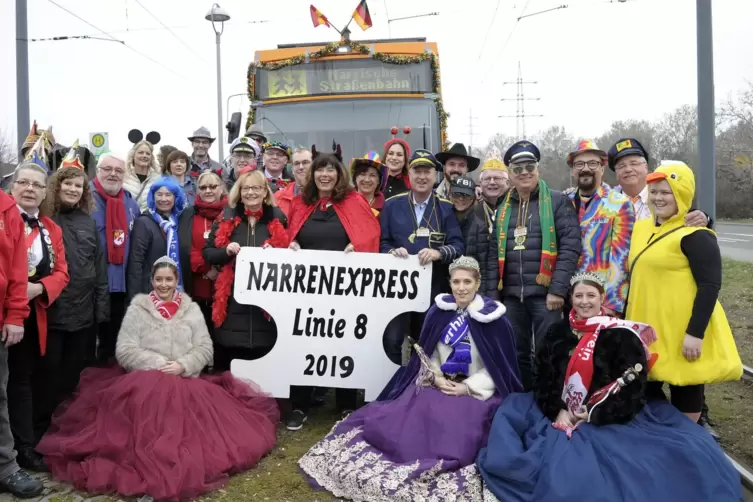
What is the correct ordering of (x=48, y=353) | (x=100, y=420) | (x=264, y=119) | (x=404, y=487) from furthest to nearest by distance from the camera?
(x=264, y=119) → (x=48, y=353) → (x=100, y=420) → (x=404, y=487)

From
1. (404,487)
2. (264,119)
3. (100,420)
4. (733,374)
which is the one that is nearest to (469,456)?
(404,487)

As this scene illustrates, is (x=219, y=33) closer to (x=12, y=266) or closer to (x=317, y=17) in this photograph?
(x=317, y=17)

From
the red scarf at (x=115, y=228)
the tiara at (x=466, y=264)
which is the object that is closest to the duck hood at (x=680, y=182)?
the tiara at (x=466, y=264)

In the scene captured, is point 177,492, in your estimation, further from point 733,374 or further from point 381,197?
point 733,374

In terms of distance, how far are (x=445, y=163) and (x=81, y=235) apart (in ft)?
Result: 10.2

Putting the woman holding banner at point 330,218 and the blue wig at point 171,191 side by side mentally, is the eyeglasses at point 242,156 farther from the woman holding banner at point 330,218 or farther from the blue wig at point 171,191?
the woman holding banner at point 330,218

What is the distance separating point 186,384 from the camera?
14.0 feet

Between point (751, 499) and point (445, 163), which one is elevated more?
point (445, 163)

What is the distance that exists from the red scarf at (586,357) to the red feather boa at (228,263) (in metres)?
2.38

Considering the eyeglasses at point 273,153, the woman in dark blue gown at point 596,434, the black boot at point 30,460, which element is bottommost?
the black boot at point 30,460

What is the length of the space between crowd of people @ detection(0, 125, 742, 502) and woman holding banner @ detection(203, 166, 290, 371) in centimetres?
2

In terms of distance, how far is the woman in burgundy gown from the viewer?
3.79m

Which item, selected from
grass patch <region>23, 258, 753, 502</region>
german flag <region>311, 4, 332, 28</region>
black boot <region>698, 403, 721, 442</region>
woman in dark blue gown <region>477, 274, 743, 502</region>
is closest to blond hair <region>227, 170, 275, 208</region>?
grass patch <region>23, 258, 753, 502</region>

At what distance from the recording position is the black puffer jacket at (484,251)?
15.7 feet
